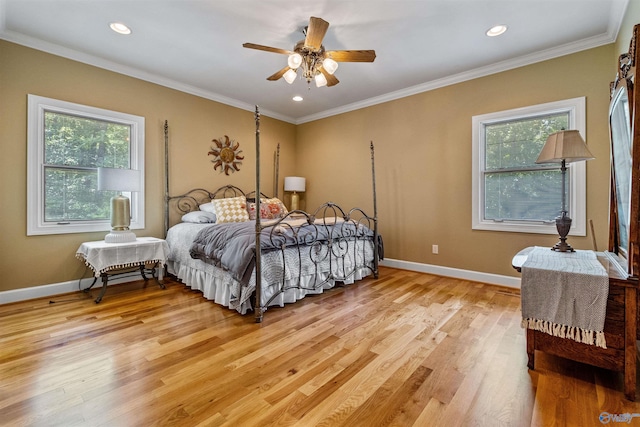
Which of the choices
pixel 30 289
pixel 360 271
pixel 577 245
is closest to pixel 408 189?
pixel 360 271

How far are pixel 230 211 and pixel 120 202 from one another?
1240 millimetres

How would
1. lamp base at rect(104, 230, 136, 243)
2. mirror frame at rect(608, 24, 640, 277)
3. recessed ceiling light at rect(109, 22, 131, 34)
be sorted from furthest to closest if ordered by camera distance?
lamp base at rect(104, 230, 136, 243) < recessed ceiling light at rect(109, 22, 131, 34) < mirror frame at rect(608, 24, 640, 277)

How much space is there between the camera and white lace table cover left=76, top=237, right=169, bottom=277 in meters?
2.94

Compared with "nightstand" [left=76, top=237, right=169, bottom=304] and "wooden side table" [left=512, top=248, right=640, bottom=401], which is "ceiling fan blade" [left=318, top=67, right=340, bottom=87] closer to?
"nightstand" [left=76, top=237, right=169, bottom=304]

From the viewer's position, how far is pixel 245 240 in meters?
2.66

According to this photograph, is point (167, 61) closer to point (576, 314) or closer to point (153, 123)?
point (153, 123)

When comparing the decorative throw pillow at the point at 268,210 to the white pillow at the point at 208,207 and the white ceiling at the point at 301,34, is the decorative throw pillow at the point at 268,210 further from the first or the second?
the white ceiling at the point at 301,34

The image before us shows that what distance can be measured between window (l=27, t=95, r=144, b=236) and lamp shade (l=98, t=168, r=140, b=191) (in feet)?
1.87

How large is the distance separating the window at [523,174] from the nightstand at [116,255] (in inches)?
152

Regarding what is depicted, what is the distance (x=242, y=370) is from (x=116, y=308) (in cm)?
180

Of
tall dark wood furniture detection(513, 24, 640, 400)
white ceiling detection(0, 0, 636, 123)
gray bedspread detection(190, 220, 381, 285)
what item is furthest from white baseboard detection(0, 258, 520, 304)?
white ceiling detection(0, 0, 636, 123)

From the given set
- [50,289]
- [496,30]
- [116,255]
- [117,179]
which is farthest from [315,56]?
[50,289]

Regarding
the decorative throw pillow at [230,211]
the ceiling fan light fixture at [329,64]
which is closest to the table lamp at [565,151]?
the ceiling fan light fixture at [329,64]

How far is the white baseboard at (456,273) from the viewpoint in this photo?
139 inches
